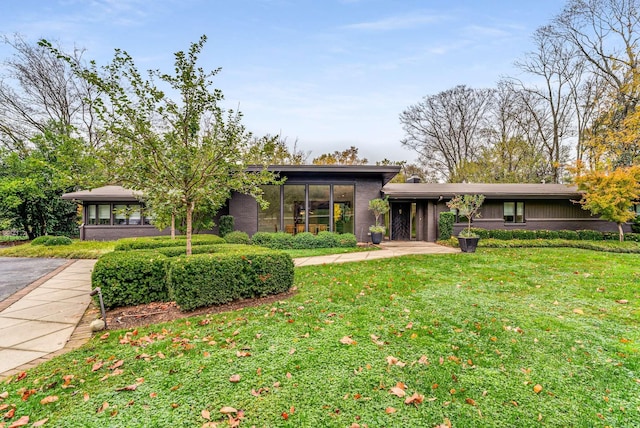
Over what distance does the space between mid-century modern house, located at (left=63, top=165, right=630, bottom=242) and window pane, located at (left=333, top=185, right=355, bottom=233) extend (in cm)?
5

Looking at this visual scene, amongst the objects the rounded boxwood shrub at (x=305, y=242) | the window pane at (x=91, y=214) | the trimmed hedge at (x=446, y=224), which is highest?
the window pane at (x=91, y=214)

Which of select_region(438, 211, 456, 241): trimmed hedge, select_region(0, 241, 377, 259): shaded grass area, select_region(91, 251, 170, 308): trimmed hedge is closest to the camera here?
select_region(91, 251, 170, 308): trimmed hedge

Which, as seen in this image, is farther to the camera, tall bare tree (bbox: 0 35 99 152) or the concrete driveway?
tall bare tree (bbox: 0 35 99 152)

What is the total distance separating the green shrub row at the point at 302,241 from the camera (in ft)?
36.5

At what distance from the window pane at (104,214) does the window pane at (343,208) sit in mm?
11081

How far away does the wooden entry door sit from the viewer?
15500mm

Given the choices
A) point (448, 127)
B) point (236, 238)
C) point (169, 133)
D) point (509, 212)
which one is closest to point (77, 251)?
point (236, 238)

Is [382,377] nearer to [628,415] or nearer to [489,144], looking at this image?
[628,415]

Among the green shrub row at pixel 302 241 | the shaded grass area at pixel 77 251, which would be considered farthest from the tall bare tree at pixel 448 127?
the shaded grass area at pixel 77 251

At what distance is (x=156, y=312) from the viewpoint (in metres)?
4.26

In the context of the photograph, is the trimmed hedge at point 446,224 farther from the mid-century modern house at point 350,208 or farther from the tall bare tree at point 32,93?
the tall bare tree at point 32,93

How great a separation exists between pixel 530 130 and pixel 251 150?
25942mm

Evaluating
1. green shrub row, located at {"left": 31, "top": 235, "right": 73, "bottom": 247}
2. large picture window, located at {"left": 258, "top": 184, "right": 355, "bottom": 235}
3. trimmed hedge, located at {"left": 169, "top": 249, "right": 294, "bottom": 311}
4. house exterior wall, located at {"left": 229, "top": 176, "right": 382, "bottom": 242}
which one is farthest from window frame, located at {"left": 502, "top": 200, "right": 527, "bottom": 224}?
green shrub row, located at {"left": 31, "top": 235, "right": 73, "bottom": 247}

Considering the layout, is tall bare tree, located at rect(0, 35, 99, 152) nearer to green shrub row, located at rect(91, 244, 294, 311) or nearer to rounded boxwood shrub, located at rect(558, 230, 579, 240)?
green shrub row, located at rect(91, 244, 294, 311)
